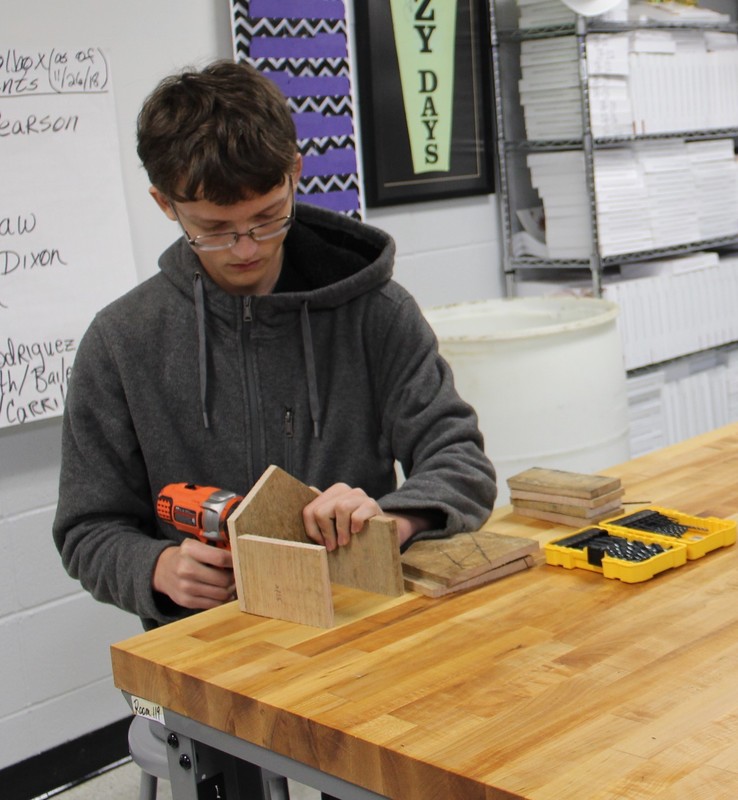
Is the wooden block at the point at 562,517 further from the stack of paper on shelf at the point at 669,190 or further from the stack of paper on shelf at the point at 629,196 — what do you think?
the stack of paper on shelf at the point at 669,190

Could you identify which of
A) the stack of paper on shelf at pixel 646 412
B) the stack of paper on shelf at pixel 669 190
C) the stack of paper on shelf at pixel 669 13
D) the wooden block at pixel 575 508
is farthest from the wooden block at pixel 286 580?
the stack of paper on shelf at pixel 669 13

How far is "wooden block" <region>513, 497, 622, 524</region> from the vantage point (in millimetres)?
1609

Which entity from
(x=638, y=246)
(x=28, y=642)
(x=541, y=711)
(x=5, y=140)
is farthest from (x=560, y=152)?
(x=541, y=711)

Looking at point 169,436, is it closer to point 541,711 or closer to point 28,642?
point 541,711

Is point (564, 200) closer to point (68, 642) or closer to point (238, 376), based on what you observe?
point (68, 642)

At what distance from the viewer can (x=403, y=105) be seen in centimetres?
342

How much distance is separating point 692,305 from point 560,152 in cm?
73

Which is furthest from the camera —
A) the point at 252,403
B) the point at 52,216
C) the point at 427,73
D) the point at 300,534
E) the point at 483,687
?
the point at 427,73

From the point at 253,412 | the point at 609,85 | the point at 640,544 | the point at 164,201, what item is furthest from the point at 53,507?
the point at 609,85

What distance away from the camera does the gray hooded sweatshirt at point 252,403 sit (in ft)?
5.32

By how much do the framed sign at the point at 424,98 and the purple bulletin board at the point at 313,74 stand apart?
103mm

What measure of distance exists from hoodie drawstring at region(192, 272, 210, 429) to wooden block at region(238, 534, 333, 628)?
344 mm

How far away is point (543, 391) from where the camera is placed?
7.84ft

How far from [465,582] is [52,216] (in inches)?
62.3
